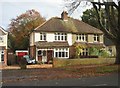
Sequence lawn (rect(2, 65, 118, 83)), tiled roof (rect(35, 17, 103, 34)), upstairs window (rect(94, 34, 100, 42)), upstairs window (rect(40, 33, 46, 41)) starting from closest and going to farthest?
lawn (rect(2, 65, 118, 83)), upstairs window (rect(40, 33, 46, 41)), tiled roof (rect(35, 17, 103, 34)), upstairs window (rect(94, 34, 100, 42))

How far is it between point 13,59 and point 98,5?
106 ft

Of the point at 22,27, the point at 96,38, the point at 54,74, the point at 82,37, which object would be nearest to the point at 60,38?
the point at 82,37

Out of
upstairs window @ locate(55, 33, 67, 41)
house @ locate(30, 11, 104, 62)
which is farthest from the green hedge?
upstairs window @ locate(55, 33, 67, 41)

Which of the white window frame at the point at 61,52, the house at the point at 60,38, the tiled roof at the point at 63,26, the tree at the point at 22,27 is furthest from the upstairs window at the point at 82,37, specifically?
the tree at the point at 22,27

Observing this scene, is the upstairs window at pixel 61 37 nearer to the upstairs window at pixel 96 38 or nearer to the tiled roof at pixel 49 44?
the tiled roof at pixel 49 44

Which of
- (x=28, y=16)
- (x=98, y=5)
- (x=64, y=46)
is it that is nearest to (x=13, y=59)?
(x=64, y=46)

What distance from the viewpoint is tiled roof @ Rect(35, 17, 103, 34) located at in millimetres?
59219

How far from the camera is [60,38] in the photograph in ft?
196

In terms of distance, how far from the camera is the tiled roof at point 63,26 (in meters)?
59.2

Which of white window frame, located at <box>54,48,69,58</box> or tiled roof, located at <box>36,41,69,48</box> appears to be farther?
white window frame, located at <box>54,48,69,58</box>

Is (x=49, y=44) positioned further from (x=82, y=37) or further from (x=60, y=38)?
(x=82, y=37)

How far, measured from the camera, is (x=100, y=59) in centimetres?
4975

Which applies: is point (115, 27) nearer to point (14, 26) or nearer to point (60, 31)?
point (60, 31)

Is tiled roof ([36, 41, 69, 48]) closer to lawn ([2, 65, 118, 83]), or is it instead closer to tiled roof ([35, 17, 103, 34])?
tiled roof ([35, 17, 103, 34])
